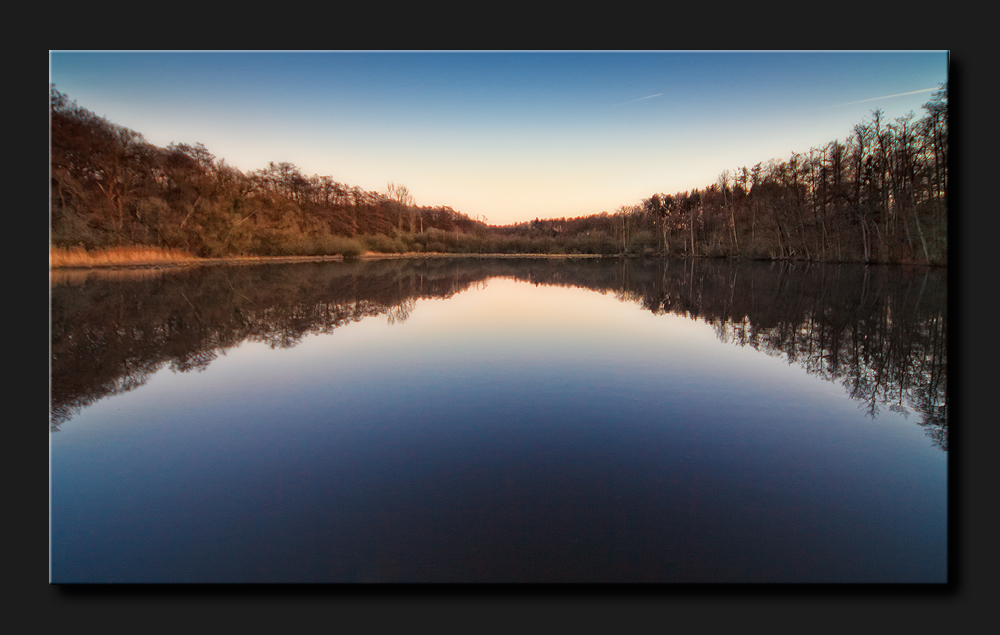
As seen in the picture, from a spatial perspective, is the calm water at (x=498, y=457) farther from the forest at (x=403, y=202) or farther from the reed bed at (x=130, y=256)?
the reed bed at (x=130, y=256)

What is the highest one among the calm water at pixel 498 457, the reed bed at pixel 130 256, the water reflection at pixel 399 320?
the reed bed at pixel 130 256

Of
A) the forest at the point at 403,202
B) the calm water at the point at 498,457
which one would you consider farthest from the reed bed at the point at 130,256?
the calm water at the point at 498,457

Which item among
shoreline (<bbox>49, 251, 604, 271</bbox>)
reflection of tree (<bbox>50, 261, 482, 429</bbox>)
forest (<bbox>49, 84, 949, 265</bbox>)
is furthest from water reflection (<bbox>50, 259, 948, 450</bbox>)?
forest (<bbox>49, 84, 949, 265</bbox>)

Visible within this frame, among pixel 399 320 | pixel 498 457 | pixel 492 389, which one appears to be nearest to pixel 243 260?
pixel 399 320

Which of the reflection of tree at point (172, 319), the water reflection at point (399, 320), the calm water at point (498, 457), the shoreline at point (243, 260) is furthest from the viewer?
the shoreline at point (243, 260)

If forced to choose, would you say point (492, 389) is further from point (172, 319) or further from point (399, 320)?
point (172, 319)

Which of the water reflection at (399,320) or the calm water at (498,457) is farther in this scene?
the water reflection at (399,320)

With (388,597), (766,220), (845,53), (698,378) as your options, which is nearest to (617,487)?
(388,597)
